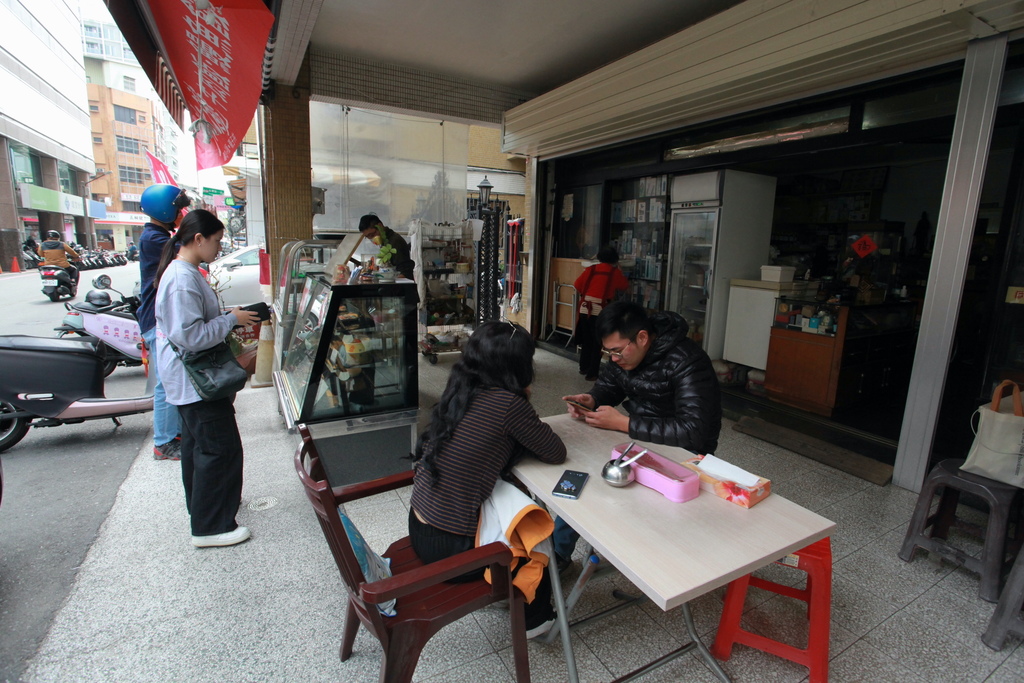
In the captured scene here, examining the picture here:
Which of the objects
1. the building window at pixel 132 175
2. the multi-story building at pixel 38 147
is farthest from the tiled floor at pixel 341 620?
the building window at pixel 132 175

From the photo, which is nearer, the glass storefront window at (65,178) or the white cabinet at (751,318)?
the white cabinet at (751,318)

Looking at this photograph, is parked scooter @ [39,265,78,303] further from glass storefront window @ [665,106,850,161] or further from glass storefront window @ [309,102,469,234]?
glass storefront window @ [665,106,850,161]

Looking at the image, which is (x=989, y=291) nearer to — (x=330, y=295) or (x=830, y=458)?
(x=830, y=458)

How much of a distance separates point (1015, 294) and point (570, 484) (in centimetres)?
309

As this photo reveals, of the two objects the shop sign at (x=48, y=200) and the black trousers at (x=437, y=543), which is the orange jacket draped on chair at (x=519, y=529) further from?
the shop sign at (x=48, y=200)

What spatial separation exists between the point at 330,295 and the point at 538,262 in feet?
15.7

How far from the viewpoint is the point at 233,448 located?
2.34 meters

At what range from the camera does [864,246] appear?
4762 millimetres

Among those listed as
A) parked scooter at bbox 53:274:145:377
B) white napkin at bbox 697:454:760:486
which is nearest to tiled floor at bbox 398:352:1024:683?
white napkin at bbox 697:454:760:486

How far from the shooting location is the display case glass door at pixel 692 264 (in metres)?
5.10

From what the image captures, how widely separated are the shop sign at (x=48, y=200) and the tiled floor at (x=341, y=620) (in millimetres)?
24595

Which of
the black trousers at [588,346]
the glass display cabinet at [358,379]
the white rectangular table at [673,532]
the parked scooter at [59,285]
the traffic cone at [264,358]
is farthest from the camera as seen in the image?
the parked scooter at [59,285]

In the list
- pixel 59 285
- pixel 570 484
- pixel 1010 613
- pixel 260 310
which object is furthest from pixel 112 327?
pixel 59 285

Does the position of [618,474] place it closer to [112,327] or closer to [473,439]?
[473,439]
